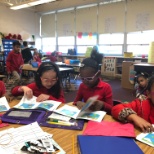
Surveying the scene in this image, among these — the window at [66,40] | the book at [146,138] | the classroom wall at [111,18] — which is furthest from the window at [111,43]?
the book at [146,138]

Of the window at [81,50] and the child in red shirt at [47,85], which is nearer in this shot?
the child in red shirt at [47,85]

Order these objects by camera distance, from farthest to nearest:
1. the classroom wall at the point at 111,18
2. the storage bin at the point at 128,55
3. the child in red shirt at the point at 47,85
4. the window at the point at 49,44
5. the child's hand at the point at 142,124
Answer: the window at the point at 49,44 < the storage bin at the point at 128,55 < the classroom wall at the point at 111,18 < the child in red shirt at the point at 47,85 < the child's hand at the point at 142,124

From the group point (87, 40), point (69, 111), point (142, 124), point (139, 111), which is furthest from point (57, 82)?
point (87, 40)

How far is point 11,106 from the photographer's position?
53.2 inches

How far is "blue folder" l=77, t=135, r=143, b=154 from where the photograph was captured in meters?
0.75

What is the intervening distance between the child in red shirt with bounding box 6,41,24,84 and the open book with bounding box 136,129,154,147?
167 inches

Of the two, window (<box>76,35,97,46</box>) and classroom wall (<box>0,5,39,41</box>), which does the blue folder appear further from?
classroom wall (<box>0,5,39,41</box>)

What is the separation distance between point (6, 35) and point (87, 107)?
8.43 metres

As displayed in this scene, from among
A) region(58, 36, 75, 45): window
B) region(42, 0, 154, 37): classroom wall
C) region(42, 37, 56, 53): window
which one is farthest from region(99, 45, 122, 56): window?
region(42, 37, 56, 53): window

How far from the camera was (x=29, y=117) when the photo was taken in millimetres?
1124

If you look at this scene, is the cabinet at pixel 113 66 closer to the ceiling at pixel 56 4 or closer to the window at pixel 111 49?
the window at pixel 111 49

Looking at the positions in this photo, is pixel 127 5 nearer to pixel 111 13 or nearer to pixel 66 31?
pixel 111 13

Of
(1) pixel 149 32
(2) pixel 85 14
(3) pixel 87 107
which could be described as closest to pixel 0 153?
(3) pixel 87 107

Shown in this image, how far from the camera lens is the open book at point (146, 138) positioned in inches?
33.3
